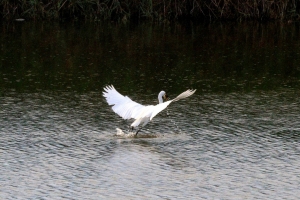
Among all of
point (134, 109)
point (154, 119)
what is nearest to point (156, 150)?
point (134, 109)

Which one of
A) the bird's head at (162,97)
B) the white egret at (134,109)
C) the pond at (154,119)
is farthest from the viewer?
the bird's head at (162,97)

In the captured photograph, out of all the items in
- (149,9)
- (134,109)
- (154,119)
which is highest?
(149,9)

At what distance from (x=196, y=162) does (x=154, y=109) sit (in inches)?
74.7

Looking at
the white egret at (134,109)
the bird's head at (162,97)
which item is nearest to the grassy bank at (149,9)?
the bird's head at (162,97)

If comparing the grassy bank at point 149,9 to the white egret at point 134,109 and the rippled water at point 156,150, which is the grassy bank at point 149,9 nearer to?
the rippled water at point 156,150

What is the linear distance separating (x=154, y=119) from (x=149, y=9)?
17.4m

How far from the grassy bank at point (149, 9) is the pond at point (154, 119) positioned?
408 centimetres

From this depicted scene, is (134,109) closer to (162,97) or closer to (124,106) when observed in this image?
(124,106)

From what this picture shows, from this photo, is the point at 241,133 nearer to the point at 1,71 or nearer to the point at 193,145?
the point at 193,145

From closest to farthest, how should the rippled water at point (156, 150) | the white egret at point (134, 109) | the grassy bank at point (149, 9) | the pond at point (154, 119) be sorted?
the rippled water at point (156, 150), the pond at point (154, 119), the white egret at point (134, 109), the grassy bank at point (149, 9)

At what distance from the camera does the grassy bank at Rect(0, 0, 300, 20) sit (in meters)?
33.5

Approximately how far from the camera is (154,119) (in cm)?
1692

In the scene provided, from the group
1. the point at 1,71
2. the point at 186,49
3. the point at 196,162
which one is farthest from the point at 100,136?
the point at 186,49

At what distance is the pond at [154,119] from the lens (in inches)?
481
